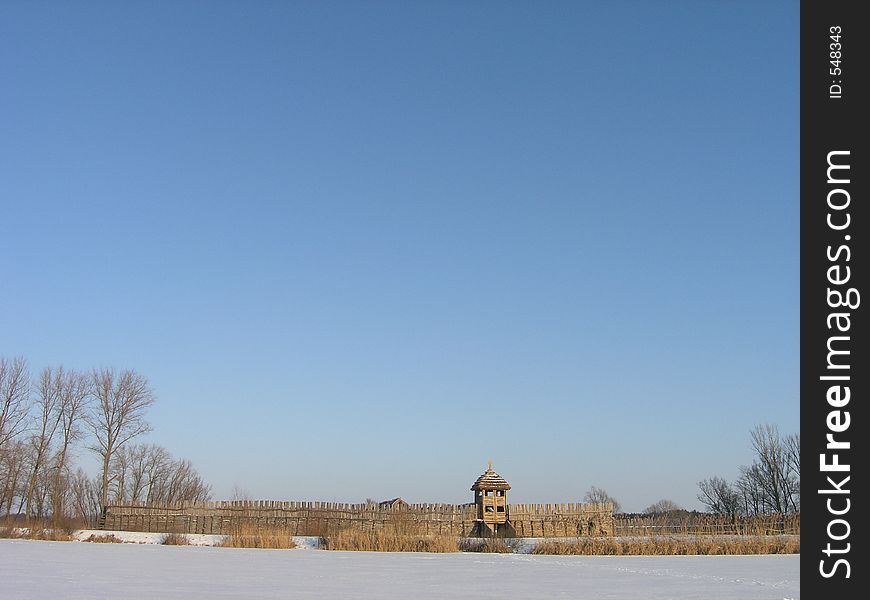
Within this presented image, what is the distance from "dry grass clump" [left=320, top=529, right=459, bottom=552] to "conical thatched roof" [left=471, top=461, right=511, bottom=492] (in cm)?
959

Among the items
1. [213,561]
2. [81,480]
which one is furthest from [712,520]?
[81,480]

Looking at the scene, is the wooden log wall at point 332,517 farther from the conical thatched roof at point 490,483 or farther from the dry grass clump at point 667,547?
the dry grass clump at point 667,547

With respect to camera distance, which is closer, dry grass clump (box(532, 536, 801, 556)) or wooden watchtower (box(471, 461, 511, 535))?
dry grass clump (box(532, 536, 801, 556))

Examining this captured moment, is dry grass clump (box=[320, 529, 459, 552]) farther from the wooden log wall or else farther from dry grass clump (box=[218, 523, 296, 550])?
the wooden log wall

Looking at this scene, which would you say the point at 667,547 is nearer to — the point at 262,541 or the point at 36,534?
the point at 262,541

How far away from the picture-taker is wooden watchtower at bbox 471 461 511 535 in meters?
30.6

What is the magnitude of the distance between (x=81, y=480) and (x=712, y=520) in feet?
134

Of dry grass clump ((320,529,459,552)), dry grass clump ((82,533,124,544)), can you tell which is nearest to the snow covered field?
dry grass clump ((320,529,459,552))

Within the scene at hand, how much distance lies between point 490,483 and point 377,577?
19395 millimetres

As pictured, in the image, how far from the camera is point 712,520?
2822 cm

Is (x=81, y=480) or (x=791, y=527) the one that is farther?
(x=81, y=480)

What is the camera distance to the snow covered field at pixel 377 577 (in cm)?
962

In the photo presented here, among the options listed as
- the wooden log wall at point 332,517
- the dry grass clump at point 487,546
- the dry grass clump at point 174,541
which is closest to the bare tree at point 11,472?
the wooden log wall at point 332,517
